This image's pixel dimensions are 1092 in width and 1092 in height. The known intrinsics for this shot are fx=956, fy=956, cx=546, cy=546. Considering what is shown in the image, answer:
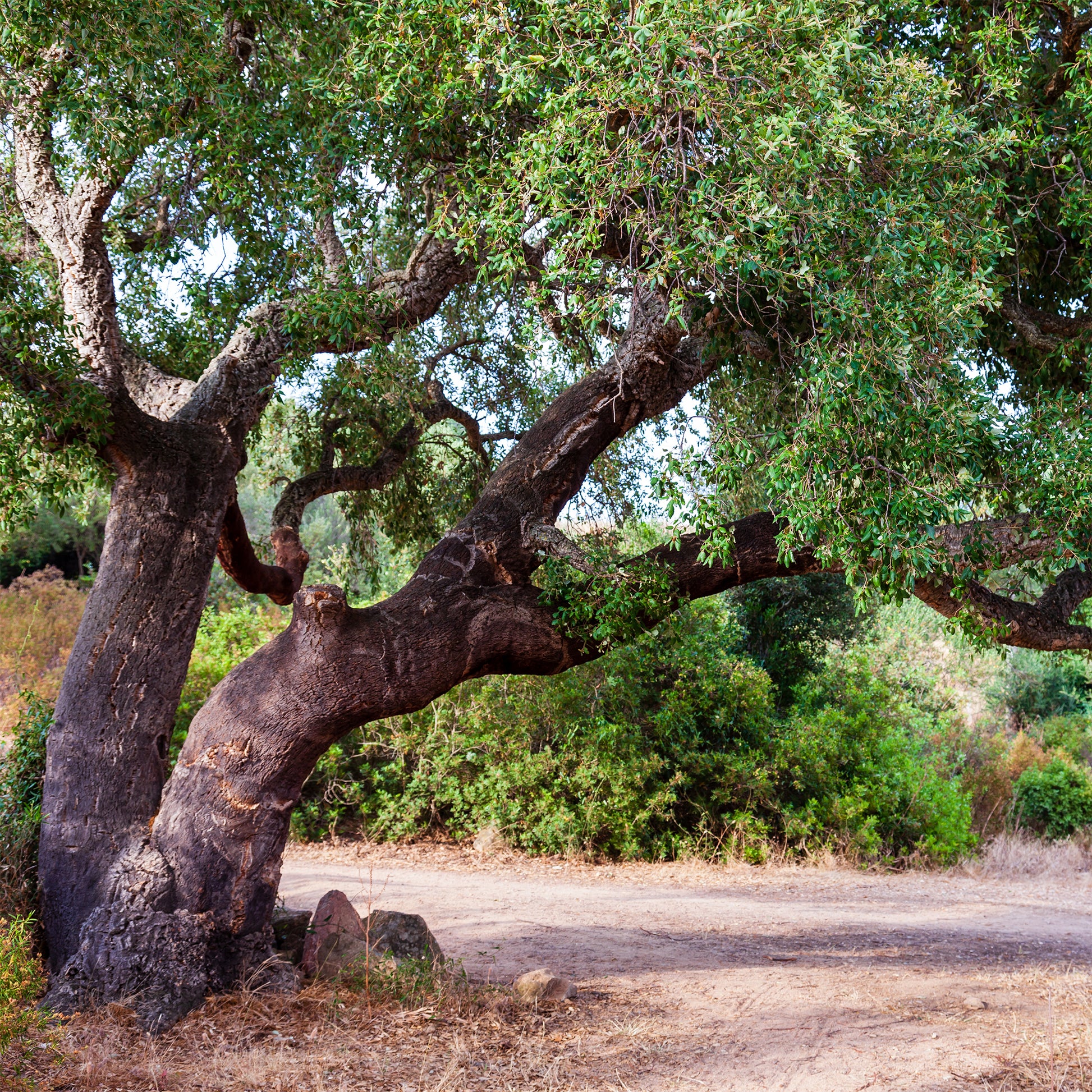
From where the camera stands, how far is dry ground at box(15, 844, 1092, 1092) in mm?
4629

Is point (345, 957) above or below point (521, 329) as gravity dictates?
below

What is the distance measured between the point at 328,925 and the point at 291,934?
23cm

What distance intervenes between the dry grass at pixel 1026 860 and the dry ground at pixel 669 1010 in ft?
7.27

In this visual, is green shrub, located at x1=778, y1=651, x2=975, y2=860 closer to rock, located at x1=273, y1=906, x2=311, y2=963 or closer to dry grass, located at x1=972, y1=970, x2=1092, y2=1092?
dry grass, located at x1=972, y1=970, x2=1092, y2=1092

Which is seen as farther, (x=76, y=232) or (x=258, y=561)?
(x=258, y=561)

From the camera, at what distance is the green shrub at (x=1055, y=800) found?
14398 millimetres

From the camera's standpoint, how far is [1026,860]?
12.6 meters

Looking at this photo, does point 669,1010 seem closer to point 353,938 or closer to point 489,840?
point 353,938

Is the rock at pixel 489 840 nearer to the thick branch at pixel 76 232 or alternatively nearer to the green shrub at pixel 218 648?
the green shrub at pixel 218 648

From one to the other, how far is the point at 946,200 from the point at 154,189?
5922 mm

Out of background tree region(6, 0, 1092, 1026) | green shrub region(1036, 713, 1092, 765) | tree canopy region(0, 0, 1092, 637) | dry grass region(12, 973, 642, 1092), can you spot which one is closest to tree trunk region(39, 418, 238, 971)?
background tree region(6, 0, 1092, 1026)

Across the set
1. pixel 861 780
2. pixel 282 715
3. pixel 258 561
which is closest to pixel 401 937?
pixel 282 715

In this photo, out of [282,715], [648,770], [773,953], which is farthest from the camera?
[648,770]

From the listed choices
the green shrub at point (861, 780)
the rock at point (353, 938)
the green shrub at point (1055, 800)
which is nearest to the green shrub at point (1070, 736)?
the green shrub at point (1055, 800)
